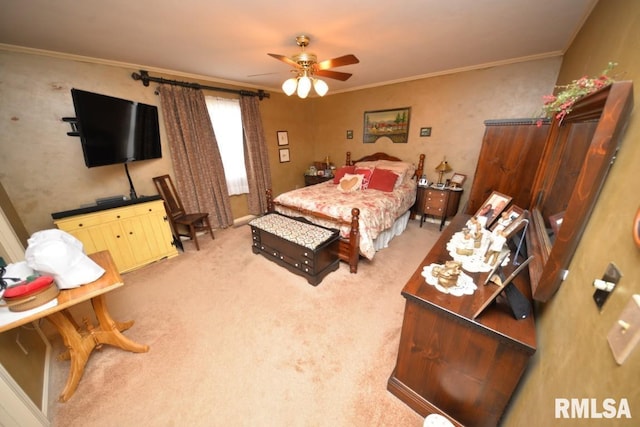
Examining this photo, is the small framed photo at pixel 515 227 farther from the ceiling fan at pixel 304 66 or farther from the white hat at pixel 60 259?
the white hat at pixel 60 259

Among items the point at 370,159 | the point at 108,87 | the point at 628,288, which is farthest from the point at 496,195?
the point at 108,87

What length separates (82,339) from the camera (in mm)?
1527

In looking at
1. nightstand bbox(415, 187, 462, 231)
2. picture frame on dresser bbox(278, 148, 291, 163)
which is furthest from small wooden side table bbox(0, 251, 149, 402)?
nightstand bbox(415, 187, 462, 231)

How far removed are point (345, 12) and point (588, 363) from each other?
236 cm

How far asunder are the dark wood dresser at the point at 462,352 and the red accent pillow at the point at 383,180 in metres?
2.26

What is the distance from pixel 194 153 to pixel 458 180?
422cm

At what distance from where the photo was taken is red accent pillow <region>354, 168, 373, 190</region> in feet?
11.7

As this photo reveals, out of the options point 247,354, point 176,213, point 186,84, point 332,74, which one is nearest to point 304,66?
point 332,74

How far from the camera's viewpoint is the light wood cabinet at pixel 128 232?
2.35 m

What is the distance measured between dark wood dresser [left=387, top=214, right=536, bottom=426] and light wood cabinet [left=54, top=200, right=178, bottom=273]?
317cm

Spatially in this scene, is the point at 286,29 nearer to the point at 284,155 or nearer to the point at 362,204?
the point at 362,204

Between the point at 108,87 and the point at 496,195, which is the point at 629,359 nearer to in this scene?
the point at 496,195

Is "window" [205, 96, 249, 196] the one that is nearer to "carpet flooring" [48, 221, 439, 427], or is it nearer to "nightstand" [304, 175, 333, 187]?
"nightstand" [304, 175, 333, 187]

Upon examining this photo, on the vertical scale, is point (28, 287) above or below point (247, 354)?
above
